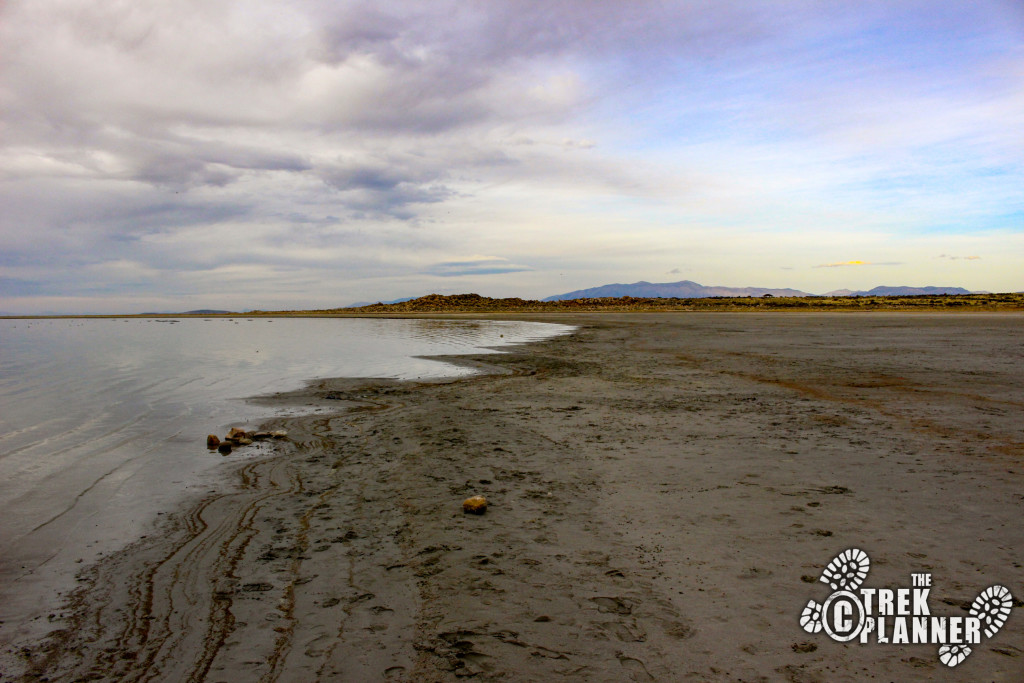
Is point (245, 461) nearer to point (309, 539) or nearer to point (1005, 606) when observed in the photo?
point (309, 539)

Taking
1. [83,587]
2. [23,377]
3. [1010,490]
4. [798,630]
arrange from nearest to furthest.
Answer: [798,630] < [83,587] < [1010,490] < [23,377]

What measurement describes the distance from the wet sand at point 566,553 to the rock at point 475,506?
0.28ft

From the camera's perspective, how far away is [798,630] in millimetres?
3436

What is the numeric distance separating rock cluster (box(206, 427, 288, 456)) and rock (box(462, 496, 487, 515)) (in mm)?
4726

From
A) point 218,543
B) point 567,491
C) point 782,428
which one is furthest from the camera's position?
point 782,428

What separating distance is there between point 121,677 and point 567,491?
413cm

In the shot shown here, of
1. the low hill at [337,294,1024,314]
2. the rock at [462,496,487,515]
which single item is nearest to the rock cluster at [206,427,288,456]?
the rock at [462,496,487,515]

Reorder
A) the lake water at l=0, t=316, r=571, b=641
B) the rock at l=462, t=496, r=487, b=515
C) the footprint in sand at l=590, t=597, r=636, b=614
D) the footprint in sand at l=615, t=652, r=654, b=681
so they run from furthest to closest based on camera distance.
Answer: the rock at l=462, t=496, r=487, b=515 < the lake water at l=0, t=316, r=571, b=641 < the footprint in sand at l=590, t=597, r=636, b=614 < the footprint in sand at l=615, t=652, r=654, b=681

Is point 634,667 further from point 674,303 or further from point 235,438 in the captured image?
point 674,303

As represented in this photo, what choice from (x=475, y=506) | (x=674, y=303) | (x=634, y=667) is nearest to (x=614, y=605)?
(x=634, y=667)

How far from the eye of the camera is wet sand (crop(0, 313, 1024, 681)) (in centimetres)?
322

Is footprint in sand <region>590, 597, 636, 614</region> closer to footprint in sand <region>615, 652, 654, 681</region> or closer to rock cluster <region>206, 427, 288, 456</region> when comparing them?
footprint in sand <region>615, 652, 654, 681</region>

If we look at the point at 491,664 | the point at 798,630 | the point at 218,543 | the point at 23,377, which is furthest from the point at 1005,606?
the point at 23,377

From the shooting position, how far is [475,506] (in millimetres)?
5496
